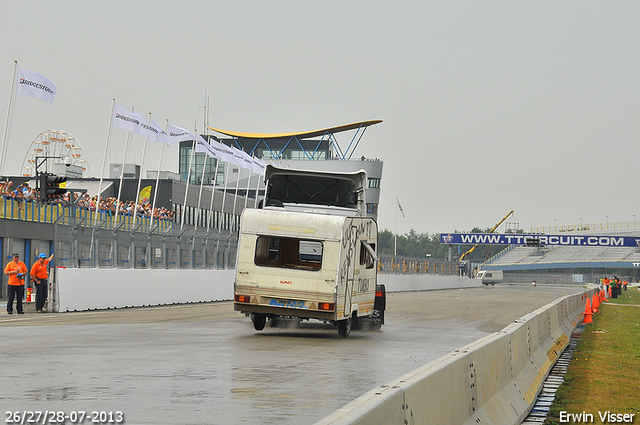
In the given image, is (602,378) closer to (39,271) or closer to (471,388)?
(471,388)

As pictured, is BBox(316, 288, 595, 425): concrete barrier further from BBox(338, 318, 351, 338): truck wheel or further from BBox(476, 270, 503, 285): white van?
BBox(476, 270, 503, 285): white van

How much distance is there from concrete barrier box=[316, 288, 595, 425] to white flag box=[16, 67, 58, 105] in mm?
21796

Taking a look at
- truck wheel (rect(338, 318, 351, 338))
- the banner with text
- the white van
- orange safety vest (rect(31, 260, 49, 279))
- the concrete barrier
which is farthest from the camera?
the banner with text

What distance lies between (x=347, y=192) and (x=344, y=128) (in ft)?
297

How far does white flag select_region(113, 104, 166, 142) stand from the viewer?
39406mm

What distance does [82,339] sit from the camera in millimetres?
16156

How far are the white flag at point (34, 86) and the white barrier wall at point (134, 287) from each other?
7.20 metres

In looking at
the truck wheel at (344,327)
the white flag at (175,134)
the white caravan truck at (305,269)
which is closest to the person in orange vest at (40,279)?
the white caravan truck at (305,269)

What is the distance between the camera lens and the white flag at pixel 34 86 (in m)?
30.2

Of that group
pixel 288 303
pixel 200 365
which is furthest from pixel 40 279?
pixel 200 365

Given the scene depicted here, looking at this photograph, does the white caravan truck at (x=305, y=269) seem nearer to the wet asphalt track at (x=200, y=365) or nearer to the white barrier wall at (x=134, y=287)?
the wet asphalt track at (x=200, y=365)

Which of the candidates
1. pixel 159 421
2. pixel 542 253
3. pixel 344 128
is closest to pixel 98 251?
pixel 159 421

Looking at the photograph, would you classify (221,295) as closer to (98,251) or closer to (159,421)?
(98,251)

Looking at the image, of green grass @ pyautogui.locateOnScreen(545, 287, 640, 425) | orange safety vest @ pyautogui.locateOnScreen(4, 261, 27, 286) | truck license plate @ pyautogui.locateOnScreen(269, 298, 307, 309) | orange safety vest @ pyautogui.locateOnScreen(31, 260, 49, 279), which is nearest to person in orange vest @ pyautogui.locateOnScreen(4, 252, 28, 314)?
orange safety vest @ pyautogui.locateOnScreen(4, 261, 27, 286)
